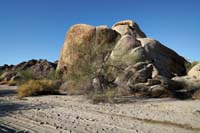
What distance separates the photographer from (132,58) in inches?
787

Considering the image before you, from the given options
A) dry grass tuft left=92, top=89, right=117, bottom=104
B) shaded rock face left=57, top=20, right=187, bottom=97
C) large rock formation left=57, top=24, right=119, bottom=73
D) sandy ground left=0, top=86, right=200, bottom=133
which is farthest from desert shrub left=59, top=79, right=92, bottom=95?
sandy ground left=0, top=86, right=200, bottom=133

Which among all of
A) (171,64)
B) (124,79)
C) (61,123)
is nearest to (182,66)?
(171,64)

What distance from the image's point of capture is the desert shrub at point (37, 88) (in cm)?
2059

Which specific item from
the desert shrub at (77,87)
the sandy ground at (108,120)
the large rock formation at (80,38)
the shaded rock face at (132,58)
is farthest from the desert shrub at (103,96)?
the large rock formation at (80,38)

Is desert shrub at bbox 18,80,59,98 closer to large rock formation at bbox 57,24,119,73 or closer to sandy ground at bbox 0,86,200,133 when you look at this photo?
large rock formation at bbox 57,24,119,73

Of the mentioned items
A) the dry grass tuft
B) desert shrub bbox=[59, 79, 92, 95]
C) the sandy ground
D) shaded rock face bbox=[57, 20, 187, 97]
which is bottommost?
the sandy ground

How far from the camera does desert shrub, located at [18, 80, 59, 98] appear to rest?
20.6m

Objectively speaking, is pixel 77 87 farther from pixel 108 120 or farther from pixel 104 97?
pixel 108 120

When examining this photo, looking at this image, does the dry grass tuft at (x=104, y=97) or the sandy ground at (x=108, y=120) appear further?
the dry grass tuft at (x=104, y=97)

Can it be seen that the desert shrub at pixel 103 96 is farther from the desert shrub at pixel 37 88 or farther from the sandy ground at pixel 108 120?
the desert shrub at pixel 37 88

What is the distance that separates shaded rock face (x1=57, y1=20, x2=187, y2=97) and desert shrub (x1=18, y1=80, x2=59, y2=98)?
171cm

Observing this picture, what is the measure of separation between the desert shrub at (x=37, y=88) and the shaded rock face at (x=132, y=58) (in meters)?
1.71

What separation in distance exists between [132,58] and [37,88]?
6.76m

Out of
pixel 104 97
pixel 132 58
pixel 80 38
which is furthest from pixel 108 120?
pixel 80 38
